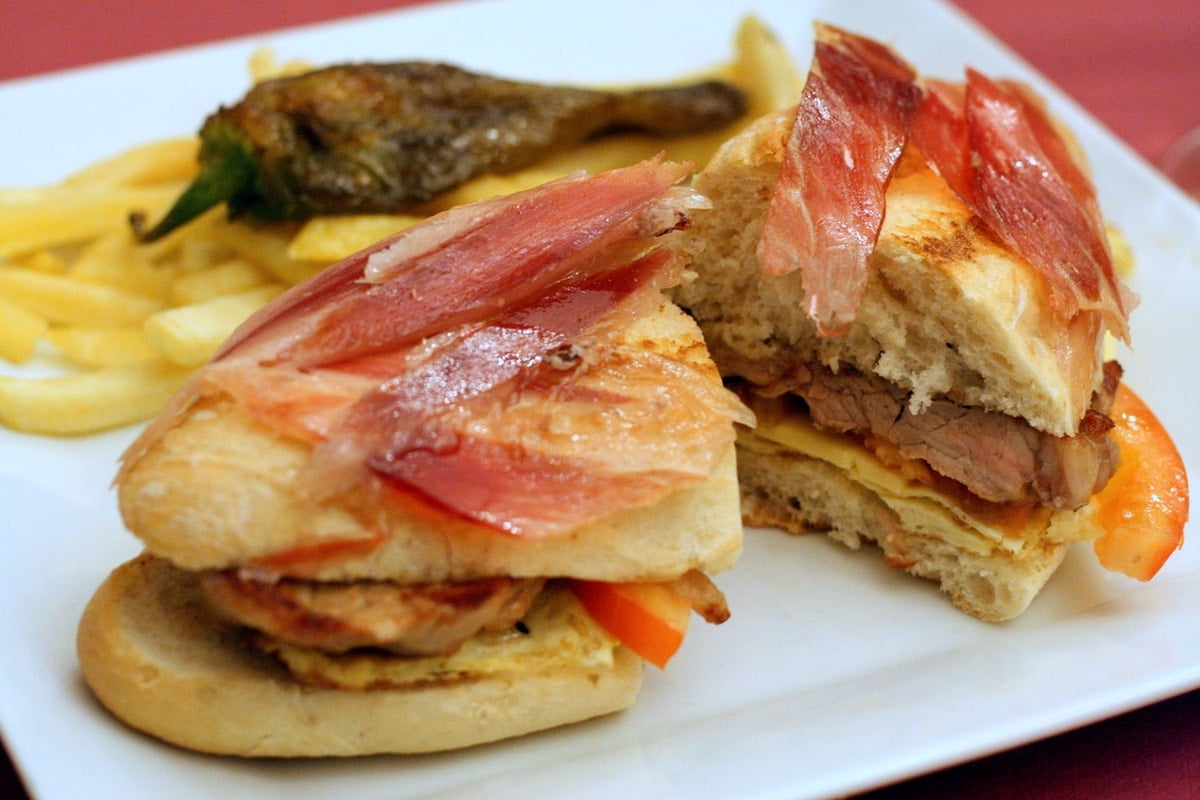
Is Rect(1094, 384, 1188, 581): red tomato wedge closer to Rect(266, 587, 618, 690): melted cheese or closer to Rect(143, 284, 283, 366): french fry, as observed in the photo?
Rect(266, 587, 618, 690): melted cheese

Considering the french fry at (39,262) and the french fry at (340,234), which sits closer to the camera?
the french fry at (340,234)

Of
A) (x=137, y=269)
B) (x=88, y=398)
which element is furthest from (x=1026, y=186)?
(x=137, y=269)

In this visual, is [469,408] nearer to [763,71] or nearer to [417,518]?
[417,518]

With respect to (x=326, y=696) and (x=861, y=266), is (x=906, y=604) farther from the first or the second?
(x=326, y=696)

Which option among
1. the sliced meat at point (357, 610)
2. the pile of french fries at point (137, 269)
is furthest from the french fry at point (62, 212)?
the sliced meat at point (357, 610)

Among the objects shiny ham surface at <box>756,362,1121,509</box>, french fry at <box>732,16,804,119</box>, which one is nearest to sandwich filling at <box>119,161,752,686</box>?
shiny ham surface at <box>756,362,1121,509</box>

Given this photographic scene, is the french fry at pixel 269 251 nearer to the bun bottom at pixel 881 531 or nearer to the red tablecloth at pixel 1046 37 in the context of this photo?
the bun bottom at pixel 881 531

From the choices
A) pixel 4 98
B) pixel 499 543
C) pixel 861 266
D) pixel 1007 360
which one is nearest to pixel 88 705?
pixel 499 543
